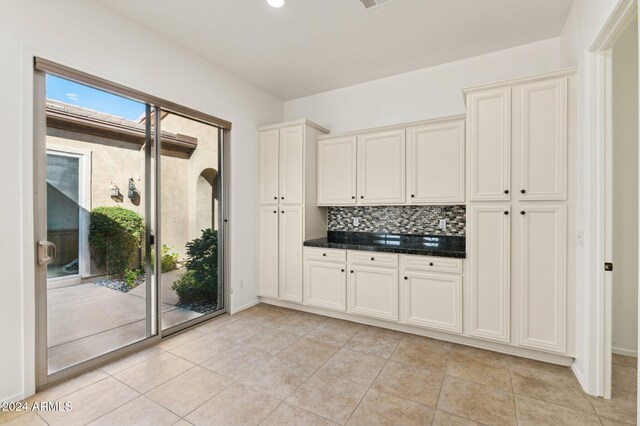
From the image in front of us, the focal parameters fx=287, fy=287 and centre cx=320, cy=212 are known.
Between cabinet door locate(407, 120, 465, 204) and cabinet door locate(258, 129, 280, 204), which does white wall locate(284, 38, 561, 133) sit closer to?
cabinet door locate(407, 120, 465, 204)

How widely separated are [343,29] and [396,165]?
1.45 m

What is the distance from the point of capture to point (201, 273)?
3.39 metres

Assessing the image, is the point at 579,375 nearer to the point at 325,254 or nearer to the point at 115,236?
the point at 325,254

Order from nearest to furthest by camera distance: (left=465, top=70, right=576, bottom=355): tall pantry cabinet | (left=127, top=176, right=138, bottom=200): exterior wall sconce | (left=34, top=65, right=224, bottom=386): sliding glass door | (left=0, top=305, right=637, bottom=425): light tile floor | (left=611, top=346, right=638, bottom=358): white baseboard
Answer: (left=0, top=305, right=637, bottom=425): light tile floor < (left=34, top=65, right=224, bottom=386): sliding glass door < (left=465, top=70, right=576, bottom=355): tall pantry cabinet < (left=611, top=346, right=638, bottom=358): white baseboard < (left=127, top=176, right=138, bottom=200): exterior wall sconce

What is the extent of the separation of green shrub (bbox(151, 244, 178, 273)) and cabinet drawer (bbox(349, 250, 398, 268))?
6.23 ft

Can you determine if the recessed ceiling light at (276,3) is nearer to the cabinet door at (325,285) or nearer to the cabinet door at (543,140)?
the cabinet door at (543,140)

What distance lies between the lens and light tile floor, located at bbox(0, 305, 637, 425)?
5.80ft

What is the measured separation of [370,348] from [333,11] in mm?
3001

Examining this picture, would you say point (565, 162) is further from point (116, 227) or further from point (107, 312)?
point (107, 312)

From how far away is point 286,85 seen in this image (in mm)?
3900

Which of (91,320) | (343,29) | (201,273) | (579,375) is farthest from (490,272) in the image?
(91,320)

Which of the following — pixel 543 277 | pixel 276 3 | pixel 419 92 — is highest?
pixel 276 3

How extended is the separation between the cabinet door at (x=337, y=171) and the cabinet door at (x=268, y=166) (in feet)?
1.90

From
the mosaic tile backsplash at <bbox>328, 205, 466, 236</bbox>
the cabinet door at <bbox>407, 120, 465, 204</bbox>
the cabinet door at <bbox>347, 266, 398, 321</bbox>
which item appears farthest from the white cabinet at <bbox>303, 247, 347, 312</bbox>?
the cabinet door at <bbox>407, 120, 465, 204</bbox>
